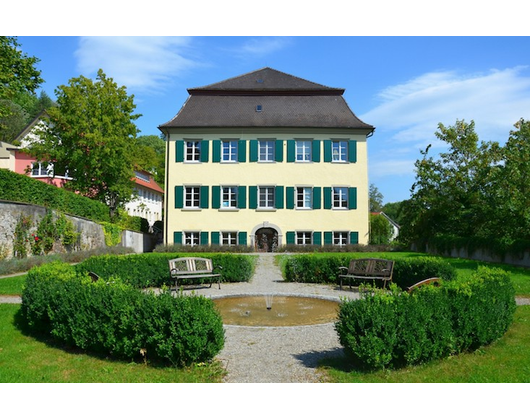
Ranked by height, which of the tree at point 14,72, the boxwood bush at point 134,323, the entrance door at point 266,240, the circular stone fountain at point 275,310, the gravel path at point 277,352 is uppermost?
the tree at point 14,72

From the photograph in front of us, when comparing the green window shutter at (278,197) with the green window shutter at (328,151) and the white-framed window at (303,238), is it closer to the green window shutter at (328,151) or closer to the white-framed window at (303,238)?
the white-framed window at (303,238)

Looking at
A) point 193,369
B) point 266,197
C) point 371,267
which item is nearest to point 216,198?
point 266,197

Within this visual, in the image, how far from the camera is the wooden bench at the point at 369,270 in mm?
12812

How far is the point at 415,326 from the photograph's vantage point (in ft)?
18.1

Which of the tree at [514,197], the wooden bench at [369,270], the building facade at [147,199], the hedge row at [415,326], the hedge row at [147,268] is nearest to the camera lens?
the hedge row at [415,326]

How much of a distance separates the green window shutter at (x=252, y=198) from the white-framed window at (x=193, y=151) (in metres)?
4.25

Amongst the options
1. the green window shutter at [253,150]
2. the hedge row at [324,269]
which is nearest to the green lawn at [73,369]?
the hedge row at [324,269]

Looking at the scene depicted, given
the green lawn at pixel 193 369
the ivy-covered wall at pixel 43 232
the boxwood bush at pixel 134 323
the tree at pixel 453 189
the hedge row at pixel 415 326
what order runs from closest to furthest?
the green lawn at pixel 193 369 < the hedge row at pixel 415 326 < the boxwood bush at pixel 134 323 < the ivy-covered wall at pixel 43 232 < the tree at pixel 453 189

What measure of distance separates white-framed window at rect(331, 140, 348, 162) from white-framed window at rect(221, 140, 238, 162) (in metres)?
6.73

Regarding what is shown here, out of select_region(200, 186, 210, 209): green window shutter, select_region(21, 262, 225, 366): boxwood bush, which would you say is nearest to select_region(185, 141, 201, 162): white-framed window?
select_region(200, 186, 210, 209): green window shutter

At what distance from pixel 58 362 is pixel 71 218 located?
18.1 metres

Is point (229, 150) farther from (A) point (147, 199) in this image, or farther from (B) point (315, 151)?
(A) point (147, 199)
